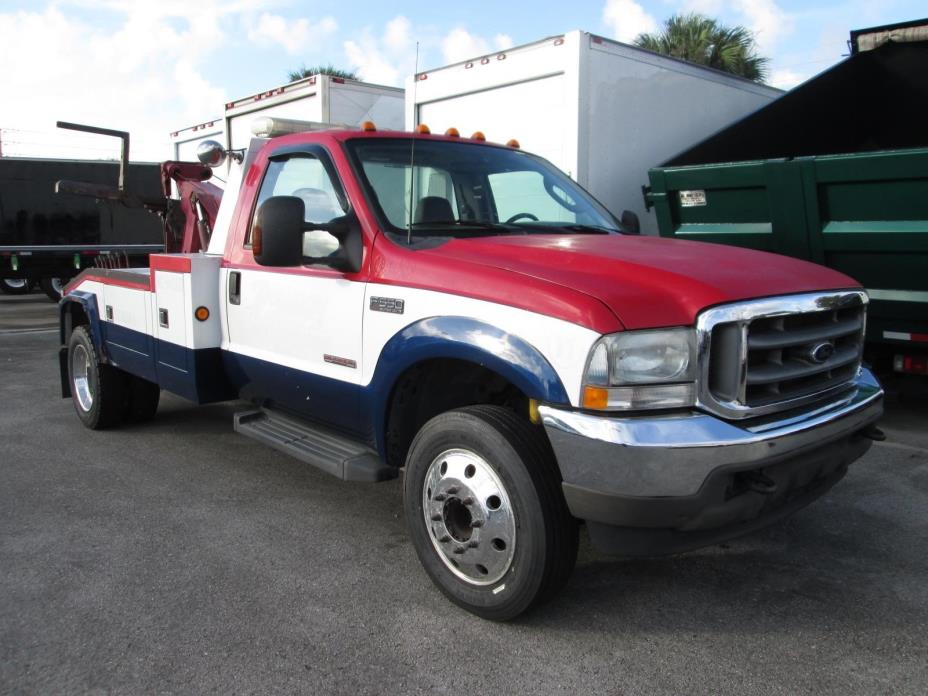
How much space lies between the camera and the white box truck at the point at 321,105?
972cm

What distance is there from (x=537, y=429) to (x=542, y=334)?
413mm

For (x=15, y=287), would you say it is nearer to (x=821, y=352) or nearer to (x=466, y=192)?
(x=466, y=192)

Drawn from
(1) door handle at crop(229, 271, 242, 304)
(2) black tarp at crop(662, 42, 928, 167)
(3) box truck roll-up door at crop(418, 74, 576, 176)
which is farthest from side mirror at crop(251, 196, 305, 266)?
(2) black tarp at crop(662, 42, 928, 167)

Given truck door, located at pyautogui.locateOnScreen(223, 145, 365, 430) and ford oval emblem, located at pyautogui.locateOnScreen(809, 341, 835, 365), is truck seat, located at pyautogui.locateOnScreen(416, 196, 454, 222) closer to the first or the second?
truck door, located at pyautogui.locateOnScreen(223, 145, 365, 430)

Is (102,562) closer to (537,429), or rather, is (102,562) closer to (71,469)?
(71,469)

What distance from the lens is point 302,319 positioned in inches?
157

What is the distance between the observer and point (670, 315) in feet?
8.90

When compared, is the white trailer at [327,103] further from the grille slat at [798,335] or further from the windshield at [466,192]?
the grille slat at [798,335]

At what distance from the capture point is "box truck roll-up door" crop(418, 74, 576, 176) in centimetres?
739

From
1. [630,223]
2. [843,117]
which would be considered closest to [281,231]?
[630,223]

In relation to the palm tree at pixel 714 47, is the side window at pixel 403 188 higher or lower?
lower

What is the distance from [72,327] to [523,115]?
14.6 feet

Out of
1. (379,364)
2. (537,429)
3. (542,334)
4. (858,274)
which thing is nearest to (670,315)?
(542,334)

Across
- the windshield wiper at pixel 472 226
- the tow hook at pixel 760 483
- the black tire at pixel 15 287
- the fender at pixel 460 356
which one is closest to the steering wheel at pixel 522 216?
the windshield wiper at pixel 472 226
